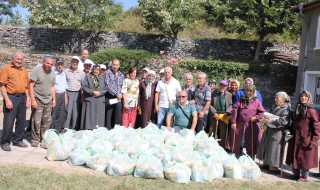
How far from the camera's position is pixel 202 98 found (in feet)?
19.9

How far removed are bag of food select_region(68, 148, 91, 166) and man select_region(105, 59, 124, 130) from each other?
6.04 feet

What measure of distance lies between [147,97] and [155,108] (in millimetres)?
313

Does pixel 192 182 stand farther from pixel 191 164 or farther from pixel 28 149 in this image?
pixel 28 149

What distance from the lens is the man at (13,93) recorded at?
534 cm

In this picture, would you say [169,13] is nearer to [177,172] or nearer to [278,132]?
[278,132]

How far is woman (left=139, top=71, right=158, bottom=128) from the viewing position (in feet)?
22.0

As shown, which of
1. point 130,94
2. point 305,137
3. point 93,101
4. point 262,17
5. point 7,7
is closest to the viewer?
point 305,137

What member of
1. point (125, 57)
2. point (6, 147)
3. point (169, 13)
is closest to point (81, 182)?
point (6, 147)

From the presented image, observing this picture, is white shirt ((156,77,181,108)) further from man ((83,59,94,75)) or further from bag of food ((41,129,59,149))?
bag of food ((41,129,59,149))

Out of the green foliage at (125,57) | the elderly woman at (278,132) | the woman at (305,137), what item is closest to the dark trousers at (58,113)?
the elderly woman at (278,132)

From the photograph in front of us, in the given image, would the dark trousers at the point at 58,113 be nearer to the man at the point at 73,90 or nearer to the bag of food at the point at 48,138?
the man at the point at 73,90

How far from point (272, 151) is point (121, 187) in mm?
2669

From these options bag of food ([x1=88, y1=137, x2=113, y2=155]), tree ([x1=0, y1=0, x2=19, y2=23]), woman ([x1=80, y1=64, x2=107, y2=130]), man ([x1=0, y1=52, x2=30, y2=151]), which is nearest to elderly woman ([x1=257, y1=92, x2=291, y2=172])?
bag of food ([x1=88, y1=137, x2=113, y2=155])

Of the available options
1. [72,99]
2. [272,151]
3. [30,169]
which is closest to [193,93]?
[272,151]
